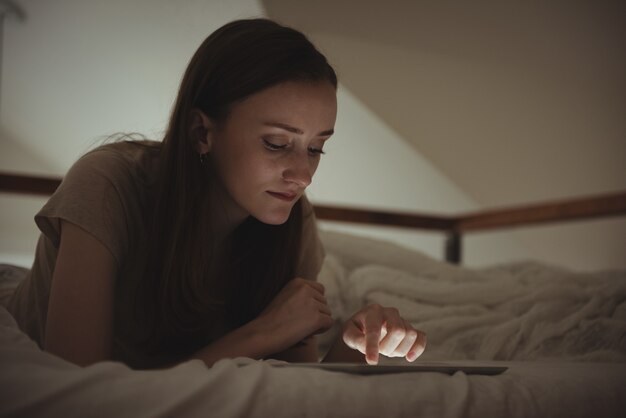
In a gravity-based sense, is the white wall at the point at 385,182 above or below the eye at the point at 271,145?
below

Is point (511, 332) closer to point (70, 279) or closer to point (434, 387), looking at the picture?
point (434, 387)

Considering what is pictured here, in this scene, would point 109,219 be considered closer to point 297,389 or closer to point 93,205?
point 93,205

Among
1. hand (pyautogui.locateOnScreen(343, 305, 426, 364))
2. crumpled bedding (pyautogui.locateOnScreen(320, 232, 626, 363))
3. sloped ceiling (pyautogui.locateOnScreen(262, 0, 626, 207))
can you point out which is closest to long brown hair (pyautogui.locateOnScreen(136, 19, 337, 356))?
hand (pyautogui.locateOnScreen(343, 305, 426, 364))

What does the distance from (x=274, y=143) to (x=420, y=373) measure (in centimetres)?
32

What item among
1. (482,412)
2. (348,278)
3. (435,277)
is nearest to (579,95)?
(435,277)

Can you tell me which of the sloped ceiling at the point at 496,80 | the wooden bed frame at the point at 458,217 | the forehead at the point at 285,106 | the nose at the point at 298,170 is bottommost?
the wooden bed frame at the point at 458,217

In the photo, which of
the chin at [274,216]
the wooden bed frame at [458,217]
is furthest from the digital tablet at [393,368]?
the wooden bed frame at [458,217]

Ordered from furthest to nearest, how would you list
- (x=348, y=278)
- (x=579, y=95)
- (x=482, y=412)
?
(x=579, y=95)
(x=348, y=278)
(x=482, y=412)

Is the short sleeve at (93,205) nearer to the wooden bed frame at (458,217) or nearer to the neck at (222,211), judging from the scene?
the neck at (222,211)

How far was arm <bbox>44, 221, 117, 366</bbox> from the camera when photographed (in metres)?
0.60

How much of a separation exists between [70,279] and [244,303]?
1.10 ft

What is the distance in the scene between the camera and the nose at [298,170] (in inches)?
28.7

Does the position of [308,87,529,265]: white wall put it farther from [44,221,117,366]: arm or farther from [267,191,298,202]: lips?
[44,221,117,366]: arm

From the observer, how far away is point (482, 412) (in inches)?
19.9
